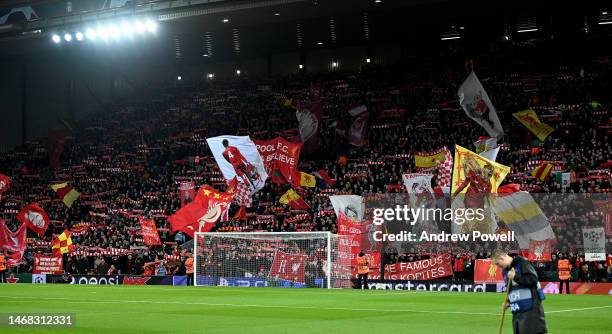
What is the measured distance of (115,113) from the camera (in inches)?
2514

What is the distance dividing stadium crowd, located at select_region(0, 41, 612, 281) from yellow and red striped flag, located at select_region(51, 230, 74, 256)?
926 millimetres

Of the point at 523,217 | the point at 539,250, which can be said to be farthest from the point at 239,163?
the point at 539,250

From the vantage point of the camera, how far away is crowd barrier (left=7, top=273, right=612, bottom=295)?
3281 cm

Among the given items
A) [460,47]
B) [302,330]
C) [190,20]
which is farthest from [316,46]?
[302,330]

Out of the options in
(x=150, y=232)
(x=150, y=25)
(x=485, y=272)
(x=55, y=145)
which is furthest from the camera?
(x=55, y=145)

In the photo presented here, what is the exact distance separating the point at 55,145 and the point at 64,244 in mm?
17076

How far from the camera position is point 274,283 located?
123ft

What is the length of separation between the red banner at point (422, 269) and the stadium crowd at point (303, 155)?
15.1 inches

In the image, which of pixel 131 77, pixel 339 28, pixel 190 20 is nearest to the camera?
pixel 190 20

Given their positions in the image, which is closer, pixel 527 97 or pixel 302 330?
pixel 302 330

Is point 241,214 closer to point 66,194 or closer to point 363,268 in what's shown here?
point 363,268

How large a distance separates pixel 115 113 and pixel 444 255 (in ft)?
116

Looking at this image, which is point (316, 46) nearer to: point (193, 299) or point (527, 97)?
point (527, 97)

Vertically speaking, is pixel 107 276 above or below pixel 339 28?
below
